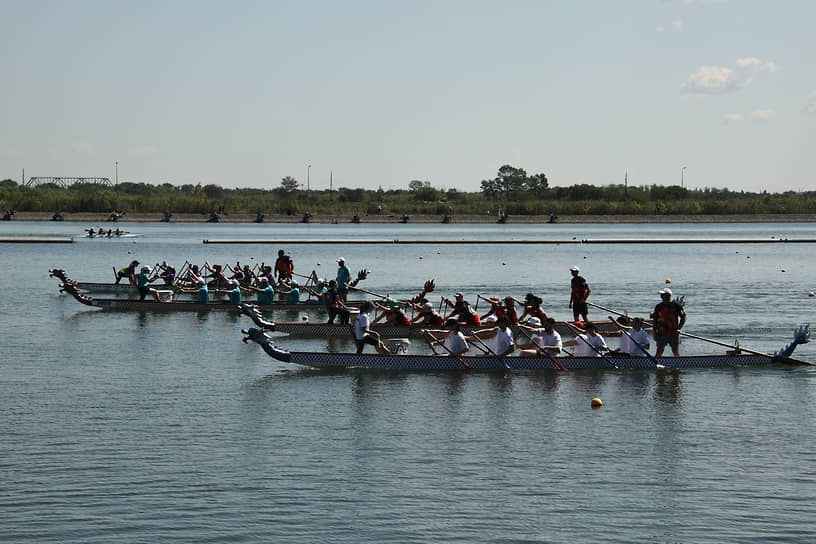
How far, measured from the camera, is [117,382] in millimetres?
26984

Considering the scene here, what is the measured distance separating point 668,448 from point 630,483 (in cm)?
270

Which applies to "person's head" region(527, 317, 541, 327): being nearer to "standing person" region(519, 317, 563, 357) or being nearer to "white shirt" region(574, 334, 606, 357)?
"standing person" region(519, 317, 563, 357)

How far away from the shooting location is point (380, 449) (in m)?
20.0

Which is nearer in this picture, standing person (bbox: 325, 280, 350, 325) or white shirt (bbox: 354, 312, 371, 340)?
white shirt (bbox: 354, 312, 371, 340)

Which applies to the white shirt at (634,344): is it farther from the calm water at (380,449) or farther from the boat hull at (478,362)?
the calm water at (380,449)

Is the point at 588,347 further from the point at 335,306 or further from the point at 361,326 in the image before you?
the point at 335,306

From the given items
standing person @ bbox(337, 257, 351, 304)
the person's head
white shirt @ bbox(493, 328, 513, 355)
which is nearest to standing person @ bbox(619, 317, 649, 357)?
white shirt @ bbox(493, 328, 513, 355)

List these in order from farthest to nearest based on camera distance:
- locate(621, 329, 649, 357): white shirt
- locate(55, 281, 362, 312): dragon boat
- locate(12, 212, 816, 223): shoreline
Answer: locate(12, 212, 816, 223): shoreline
locate(55, 281, 362, 312): dragon boat
locate(621, 329, 649, 357): white shirt

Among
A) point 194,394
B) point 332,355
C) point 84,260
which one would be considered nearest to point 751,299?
point 332,355

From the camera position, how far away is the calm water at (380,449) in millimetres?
15766

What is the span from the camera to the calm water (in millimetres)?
15766

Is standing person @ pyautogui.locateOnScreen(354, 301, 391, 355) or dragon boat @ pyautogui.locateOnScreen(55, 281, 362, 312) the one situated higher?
standing person @ pyautogui.locateOnScreen(354, 301, 391, 355)

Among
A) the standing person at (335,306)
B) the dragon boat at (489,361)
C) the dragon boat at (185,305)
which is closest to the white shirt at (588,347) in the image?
the dragon boat at (489,361)

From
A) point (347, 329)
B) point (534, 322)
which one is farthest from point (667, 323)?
point (347, 329)
